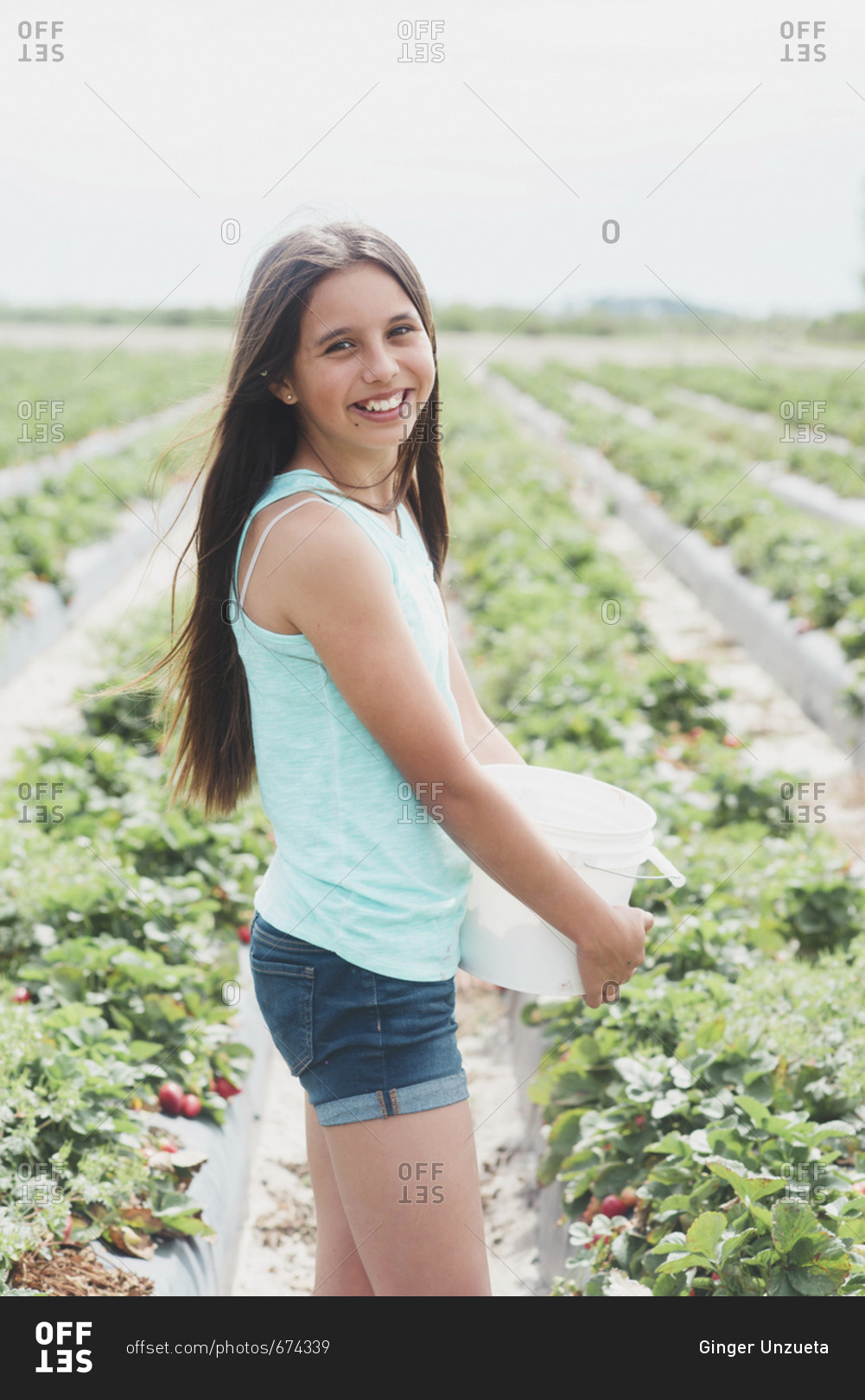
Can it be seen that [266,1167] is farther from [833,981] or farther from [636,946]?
[636,946]

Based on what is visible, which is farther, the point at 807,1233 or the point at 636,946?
the point at 807,1233

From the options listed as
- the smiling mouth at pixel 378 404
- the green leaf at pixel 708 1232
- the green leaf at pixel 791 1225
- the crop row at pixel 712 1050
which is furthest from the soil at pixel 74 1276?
the smiling mouth at pixel 378 404

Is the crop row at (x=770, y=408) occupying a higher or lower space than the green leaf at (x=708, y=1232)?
higher

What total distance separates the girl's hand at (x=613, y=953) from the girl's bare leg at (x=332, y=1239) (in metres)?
0.43

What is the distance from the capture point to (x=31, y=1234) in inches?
75.3

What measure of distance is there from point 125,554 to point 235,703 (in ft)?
26.5

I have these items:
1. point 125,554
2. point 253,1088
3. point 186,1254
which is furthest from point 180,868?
point 125,554

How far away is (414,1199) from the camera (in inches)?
55.6

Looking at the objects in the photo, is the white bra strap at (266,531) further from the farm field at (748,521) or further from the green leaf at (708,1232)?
the farm field at (748,521)

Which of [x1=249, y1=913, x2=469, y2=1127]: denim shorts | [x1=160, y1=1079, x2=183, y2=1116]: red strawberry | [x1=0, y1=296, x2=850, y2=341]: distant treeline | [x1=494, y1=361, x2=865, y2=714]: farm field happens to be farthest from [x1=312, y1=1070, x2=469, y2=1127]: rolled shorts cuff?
[x1=0, y1=296, x2=850, y2=341]: distant treeline

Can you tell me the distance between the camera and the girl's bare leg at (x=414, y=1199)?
55.9 inches

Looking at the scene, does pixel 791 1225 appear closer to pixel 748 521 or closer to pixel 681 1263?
pixel 681 1263

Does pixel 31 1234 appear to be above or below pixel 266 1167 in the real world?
above
